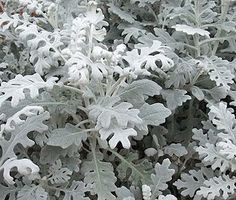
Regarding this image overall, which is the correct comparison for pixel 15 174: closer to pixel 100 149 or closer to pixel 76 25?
pixel 100 149

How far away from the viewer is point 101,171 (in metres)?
1.58

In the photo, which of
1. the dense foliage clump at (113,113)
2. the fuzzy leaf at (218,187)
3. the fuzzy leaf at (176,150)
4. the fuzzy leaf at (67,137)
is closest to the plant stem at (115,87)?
the dense foliage clump at (113,113)

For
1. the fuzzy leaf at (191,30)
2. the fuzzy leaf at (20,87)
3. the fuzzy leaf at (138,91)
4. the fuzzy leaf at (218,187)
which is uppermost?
the fuzzy leaf at (191,30)

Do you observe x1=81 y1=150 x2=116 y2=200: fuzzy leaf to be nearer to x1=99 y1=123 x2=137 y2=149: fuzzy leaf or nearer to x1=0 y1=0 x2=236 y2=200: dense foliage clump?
x1=0 y1=0 x2=236 y2=200: dense foliage clump

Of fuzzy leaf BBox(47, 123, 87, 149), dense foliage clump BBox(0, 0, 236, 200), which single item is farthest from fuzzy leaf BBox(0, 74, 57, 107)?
fuzzy leaf BBox(47, 123, 87, 149)

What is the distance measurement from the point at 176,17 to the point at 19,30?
24.5 inches

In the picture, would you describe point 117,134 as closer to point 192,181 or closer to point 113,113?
point 113,113

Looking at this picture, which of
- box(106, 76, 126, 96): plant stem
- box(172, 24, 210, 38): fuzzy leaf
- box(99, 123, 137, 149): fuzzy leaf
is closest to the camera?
box(99, 123, 137, 149): fuzzy leaf

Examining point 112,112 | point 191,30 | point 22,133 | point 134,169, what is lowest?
point 134,169

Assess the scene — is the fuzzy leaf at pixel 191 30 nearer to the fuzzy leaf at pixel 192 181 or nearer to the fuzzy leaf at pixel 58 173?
A: the fuzzy leaf at pixel 192 181

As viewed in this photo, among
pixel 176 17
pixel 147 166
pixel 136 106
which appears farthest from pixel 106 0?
pixel 147 166

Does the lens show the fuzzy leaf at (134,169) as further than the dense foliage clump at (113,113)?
Yes

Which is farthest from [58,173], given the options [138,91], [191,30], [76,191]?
[191,30]

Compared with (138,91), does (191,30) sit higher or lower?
higher
